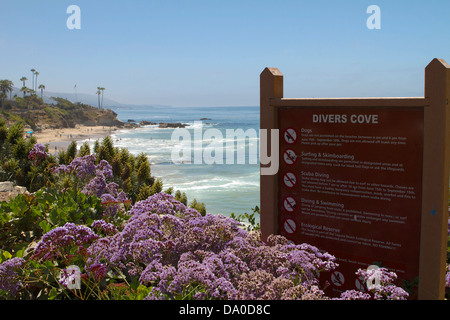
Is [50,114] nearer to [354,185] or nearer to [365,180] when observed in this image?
[354,185]

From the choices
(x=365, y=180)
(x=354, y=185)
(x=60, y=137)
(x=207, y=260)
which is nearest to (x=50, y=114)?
(x=60, y=137)

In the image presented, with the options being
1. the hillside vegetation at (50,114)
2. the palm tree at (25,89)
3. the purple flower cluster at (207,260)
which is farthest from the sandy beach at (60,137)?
the purple flower cluster at (207,260)

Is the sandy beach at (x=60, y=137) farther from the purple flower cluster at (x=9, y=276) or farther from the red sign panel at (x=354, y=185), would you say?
the purple flower cluster at (x=9, y=276)

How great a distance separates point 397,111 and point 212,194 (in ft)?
63.1

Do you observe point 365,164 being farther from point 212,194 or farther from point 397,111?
point 212,194

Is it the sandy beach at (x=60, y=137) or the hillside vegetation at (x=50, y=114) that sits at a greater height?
the hillside vegetation at (x=50, y=114)

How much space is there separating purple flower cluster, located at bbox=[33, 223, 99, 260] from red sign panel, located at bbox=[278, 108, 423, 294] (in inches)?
98.7

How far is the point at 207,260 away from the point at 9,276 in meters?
1.91

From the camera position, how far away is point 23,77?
132000 millimetres

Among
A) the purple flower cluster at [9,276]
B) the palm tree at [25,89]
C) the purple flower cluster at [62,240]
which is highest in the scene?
the palm tree at [25,89]

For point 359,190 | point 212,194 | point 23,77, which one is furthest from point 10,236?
point 23,77

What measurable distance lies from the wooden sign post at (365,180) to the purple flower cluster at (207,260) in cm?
77

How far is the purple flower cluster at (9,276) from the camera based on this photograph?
13.2 ft

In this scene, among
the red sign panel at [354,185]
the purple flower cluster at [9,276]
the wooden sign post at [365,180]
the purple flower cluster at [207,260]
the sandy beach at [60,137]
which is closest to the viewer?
the purple flower cluster at [207,260]
